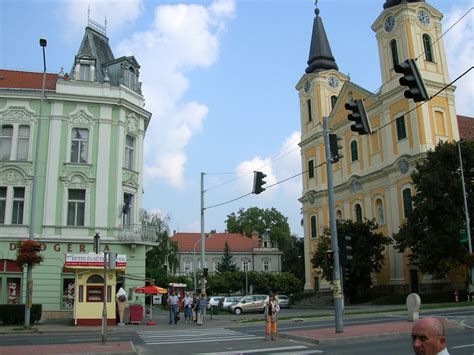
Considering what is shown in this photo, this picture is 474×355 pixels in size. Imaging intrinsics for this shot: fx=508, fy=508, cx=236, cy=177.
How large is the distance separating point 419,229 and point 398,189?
29.0 feet

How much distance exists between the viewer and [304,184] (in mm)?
63500

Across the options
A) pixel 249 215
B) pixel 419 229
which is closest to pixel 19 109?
pixel 419 229

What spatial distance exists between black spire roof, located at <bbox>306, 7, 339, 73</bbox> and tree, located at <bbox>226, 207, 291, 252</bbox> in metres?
50.3

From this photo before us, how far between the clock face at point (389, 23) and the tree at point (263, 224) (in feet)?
201

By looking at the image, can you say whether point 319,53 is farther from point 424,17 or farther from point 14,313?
point 14,313

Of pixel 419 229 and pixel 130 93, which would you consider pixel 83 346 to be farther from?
pixel 419 229

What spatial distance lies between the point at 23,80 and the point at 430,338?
1357 inches

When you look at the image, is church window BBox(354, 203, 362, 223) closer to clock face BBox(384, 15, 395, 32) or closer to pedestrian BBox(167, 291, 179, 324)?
clock face BBox(384, 15, 395, 32)

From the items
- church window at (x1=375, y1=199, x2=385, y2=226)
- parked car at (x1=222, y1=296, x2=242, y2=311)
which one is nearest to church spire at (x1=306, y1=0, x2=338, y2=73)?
church window at (x1=375, y1=199, x2=385, y2=226)

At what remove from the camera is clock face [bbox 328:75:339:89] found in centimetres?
6119

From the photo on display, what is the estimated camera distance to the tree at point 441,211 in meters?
36.9

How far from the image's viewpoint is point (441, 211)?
37.7m

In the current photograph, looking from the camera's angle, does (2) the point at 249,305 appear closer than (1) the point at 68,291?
No

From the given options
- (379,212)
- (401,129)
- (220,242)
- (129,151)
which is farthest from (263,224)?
(129,151)
